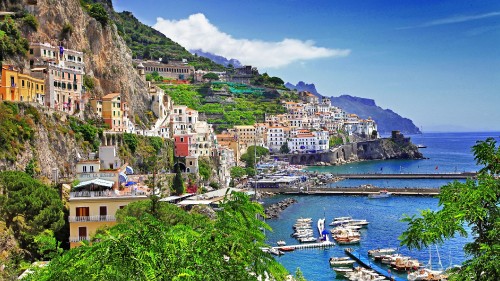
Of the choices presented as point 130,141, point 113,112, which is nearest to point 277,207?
point 130,141

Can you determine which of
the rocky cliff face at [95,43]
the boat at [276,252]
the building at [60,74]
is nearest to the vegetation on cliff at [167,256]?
the boat at [276,252]

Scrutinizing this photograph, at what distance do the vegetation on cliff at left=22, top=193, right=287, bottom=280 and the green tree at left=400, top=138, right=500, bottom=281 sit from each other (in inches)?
88.0

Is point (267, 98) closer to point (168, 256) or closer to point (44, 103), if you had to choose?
point (44, 103)

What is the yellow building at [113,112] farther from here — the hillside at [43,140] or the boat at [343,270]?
the boat at [343,270]

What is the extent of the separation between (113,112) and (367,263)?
85.2ft

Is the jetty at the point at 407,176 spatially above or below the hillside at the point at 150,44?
below

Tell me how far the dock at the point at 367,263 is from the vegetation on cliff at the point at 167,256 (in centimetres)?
2174

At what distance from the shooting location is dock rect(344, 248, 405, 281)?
27530mm

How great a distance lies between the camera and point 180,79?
112 m

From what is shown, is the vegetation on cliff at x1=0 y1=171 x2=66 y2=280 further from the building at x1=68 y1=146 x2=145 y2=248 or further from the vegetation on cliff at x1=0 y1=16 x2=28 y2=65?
the vegetation on cliff at x1=0 y1=16 x2=28 y2=65

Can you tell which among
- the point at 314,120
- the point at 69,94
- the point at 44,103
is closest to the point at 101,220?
the point at 44,103

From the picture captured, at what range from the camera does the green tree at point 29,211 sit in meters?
20.4

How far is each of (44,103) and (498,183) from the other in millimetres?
36140

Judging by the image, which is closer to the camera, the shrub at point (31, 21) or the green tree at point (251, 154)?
the shrub at point (31, 21)
